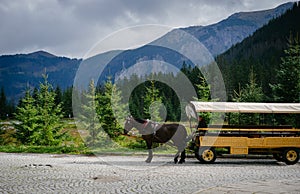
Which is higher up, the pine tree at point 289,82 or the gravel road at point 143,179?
the pine tree at point 289,82

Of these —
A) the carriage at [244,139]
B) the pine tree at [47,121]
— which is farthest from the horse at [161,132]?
the pine tree at [47,121]

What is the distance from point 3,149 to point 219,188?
56.3ft

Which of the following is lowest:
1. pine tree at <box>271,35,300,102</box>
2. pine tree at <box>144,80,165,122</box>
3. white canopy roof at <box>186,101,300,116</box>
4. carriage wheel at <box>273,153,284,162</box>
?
carriage wheel at <box>273,153,284,162</box>

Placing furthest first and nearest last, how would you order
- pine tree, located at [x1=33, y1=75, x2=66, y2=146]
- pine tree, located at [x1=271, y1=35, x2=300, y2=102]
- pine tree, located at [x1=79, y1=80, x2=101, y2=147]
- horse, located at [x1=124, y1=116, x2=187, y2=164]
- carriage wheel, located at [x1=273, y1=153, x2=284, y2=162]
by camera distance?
1. pine tree, located at [x1=33, y1=75, x2=66, y2=146]
2. pine tree, located at [x1=79, y1=80, x2=101, y2=147]
3. pine tree, located at [x1=271, y1=35, x2=300, y2=102]
4. carriage wheel, located at [x1=273, y1=153, x2=284, y2=162]
5. horse, located at [x1=124, y1=116, x2=187, y2=164]

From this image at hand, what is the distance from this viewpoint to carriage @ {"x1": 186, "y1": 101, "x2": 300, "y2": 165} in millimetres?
14211

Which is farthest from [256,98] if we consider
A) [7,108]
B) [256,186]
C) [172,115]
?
[7,108]

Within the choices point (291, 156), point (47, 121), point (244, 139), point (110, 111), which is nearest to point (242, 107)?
point (244, 139)

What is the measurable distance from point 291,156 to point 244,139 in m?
2.11

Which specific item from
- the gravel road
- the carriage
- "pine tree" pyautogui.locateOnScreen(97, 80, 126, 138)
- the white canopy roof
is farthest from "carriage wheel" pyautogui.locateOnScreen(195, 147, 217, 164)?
"pine tree" pyautogui.locateOnScreen(97, 80, 126, 138)

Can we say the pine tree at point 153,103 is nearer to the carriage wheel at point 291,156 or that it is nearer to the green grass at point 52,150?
the green grass at point 52,150

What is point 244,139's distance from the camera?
46.9 feet

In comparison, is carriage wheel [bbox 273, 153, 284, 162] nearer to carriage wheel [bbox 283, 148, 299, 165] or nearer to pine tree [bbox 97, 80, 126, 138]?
carriage wheel [bbox 283, 148, 299, 165]

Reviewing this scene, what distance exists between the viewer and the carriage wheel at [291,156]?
46.9ft

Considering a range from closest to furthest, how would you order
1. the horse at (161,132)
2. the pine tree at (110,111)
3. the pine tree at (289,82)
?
the horse at (161,132), the pine tree at (289,82), the pine tree at (110,111)
